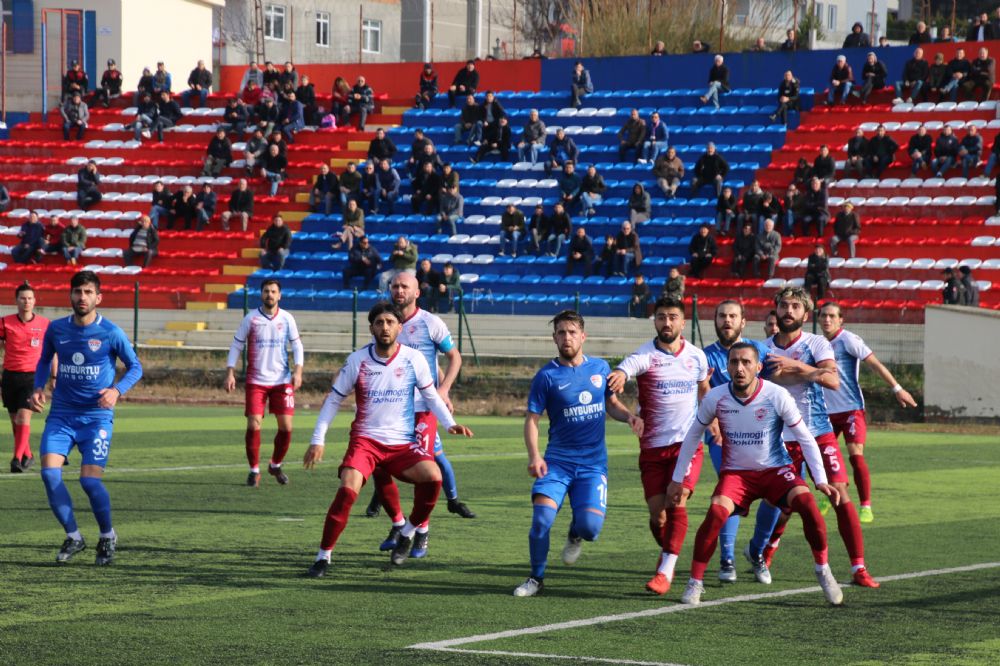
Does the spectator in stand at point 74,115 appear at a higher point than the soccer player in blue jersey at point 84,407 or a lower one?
higher

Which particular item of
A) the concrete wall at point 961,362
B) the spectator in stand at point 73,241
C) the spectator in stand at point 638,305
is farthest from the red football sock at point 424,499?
the spectator in stand at point 73,241

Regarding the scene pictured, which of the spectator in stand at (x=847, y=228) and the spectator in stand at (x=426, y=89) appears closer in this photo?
the spectator in stand at (x=847, y=228)

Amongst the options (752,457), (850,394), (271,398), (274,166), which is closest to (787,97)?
(274,166)

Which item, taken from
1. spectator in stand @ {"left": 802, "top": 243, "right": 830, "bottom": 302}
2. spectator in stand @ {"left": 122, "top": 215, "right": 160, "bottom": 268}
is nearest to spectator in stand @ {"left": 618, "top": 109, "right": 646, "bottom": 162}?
spectator in stand @ {"left": 802, "top": 243, "right": 830, "bottom": 302}

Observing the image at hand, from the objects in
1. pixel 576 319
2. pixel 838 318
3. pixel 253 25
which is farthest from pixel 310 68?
pixel 576 319

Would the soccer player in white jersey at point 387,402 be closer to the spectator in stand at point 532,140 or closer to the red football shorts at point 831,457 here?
the red football shorts at point 831,457

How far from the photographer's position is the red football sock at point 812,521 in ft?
31.8

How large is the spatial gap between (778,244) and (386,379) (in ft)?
77.3

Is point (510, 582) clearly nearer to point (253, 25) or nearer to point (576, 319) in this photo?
point (576, 319)

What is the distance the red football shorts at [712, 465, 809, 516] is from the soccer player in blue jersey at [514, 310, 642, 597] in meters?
0.77

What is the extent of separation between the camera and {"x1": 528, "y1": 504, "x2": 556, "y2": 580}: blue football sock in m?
10.0

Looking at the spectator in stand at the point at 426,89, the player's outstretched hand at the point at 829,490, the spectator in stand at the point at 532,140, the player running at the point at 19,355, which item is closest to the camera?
the player's outstretched hand at the point at 829,490

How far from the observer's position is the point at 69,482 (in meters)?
16.6

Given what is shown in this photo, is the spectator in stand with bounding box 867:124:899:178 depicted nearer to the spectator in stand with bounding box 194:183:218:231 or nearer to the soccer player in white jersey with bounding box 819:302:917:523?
the spectator in stand with bounding box 194:183:218:231
